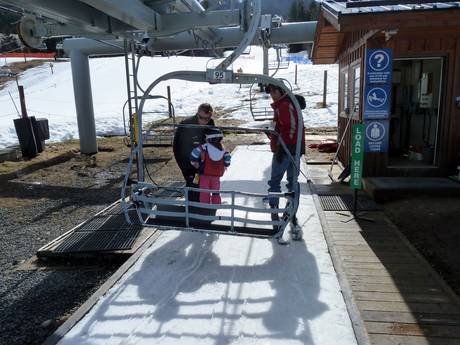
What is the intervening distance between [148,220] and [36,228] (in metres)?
3.01

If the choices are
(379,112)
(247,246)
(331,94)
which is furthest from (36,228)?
(331,94)

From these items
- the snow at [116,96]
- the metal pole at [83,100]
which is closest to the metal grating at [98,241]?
the snow at [116,96]

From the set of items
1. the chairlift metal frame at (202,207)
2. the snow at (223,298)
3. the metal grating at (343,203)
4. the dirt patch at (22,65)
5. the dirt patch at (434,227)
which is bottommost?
the dirt patch at (434,227)

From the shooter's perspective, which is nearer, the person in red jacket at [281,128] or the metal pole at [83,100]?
the person in red jacket at [281,128]

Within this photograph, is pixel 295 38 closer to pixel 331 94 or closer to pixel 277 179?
pixel 277 179

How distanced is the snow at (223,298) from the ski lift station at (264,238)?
0.01 metres

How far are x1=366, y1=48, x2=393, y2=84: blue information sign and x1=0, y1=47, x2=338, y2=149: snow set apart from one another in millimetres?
7026

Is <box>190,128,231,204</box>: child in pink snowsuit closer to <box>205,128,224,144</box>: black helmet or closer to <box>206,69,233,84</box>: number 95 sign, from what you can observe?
<box>205,128,224,144</box>: black helmet

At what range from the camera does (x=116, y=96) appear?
31.1 meters

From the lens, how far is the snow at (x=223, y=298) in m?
2.98

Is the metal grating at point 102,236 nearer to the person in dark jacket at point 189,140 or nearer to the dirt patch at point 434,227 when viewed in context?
the person in dark jacket at point 189,140

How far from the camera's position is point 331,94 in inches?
1136

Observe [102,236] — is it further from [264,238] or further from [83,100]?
[83,100]

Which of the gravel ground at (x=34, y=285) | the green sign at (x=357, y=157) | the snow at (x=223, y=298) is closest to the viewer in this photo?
the snow at (x=223, y=298)
